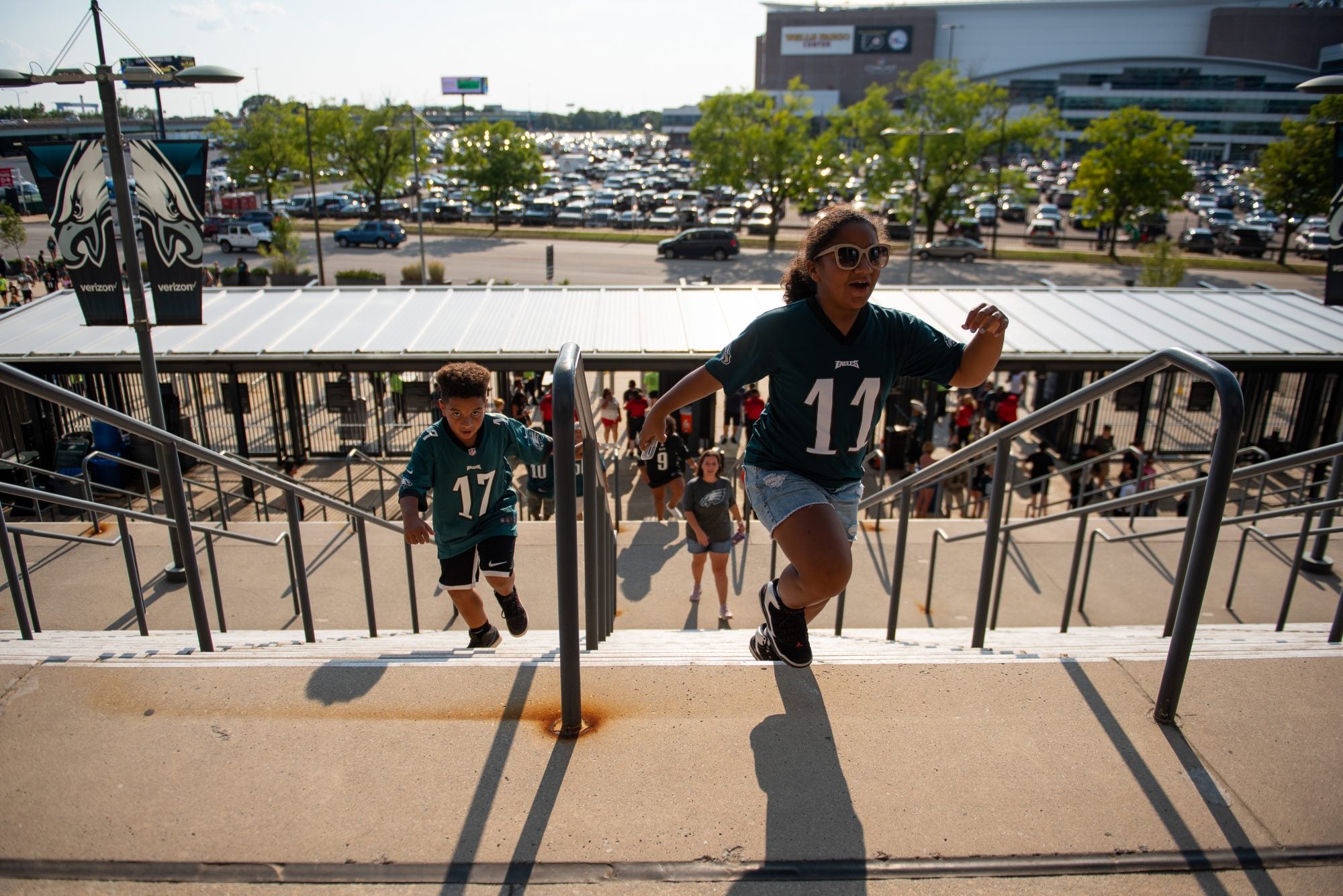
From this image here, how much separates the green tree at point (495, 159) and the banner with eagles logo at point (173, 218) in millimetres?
39115

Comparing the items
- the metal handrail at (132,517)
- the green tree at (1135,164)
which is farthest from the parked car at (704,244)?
the metal handrail at (132,517)

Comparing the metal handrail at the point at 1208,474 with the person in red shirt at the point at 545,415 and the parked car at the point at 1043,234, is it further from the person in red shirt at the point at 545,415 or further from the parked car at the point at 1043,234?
the parked car at the point at 1043,234

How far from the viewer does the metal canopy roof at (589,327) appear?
1427 centimetres

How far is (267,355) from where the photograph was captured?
1416 cm

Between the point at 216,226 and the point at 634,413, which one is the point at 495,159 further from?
the point at 634,413

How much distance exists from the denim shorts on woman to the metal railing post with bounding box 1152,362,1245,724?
3.54ft

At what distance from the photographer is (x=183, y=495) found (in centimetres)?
399

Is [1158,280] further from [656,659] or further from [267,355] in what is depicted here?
[656,659]

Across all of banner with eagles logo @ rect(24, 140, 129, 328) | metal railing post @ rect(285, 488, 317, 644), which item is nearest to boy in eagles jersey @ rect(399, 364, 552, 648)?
metal railing post @ rect(285, 488, 317, 644)

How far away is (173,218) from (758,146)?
32917mm

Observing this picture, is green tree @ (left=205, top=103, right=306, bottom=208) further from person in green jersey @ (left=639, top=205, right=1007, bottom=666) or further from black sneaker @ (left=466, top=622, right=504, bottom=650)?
person in green jersey @ (left=639, top=205, right=1007, bottom=666)

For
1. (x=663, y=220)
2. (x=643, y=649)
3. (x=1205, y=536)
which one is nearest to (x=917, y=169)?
(x=663, y=220)

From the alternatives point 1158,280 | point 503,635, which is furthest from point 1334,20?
point 503,635

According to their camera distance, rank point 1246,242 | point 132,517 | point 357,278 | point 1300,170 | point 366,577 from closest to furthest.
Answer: point 132,517
point 366,577
point 357,278
point 1300,170
point 1246,242
